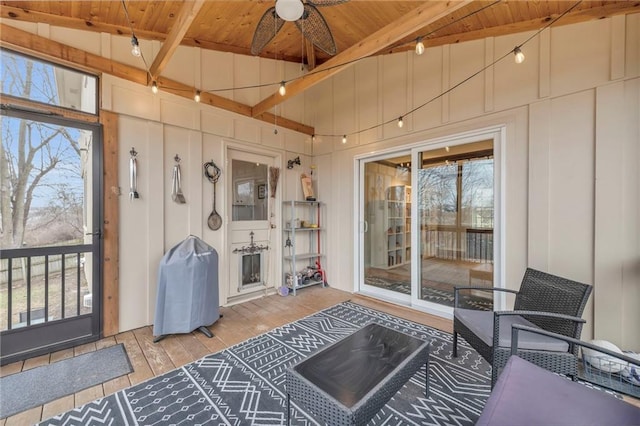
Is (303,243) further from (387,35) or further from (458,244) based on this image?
(387,35)

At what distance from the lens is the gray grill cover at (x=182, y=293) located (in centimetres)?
279

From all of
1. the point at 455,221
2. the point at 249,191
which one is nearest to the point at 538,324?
the point at 455,221

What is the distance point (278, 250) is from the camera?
15.0 feet

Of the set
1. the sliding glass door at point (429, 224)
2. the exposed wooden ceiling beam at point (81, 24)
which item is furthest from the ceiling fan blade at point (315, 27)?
the exposed wooden ceiling beam at point (81, 24)

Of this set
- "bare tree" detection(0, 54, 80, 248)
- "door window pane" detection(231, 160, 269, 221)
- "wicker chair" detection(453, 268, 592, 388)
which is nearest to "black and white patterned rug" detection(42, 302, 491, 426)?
"wicker chair" detection(453, 268, 592, 388)

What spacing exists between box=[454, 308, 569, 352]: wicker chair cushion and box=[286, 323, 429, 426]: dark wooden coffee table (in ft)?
1.57

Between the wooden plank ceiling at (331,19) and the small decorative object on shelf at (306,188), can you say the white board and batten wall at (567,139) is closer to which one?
the wooden plank ceiling at (331,19)

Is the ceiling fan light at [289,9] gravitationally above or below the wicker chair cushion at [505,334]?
above

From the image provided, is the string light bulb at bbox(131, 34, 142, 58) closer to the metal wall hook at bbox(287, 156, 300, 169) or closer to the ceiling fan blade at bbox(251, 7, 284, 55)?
the ceiling fan blade at bbox(251, 7, 284, 55)

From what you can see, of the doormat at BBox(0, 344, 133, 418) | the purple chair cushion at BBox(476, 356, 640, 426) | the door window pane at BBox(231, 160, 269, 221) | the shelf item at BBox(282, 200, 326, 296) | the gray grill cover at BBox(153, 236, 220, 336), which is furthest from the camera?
the shelf item at BBox(282, 200, 326, 296)

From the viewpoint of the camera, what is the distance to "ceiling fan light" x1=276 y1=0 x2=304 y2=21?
1771 millimetres

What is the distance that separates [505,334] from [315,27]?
2772mm

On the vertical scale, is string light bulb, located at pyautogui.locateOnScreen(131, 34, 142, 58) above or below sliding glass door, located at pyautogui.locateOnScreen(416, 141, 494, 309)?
above

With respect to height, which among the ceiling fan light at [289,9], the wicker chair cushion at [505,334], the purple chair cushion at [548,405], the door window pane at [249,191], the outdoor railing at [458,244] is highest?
the ceiling fan light at [289,9]
